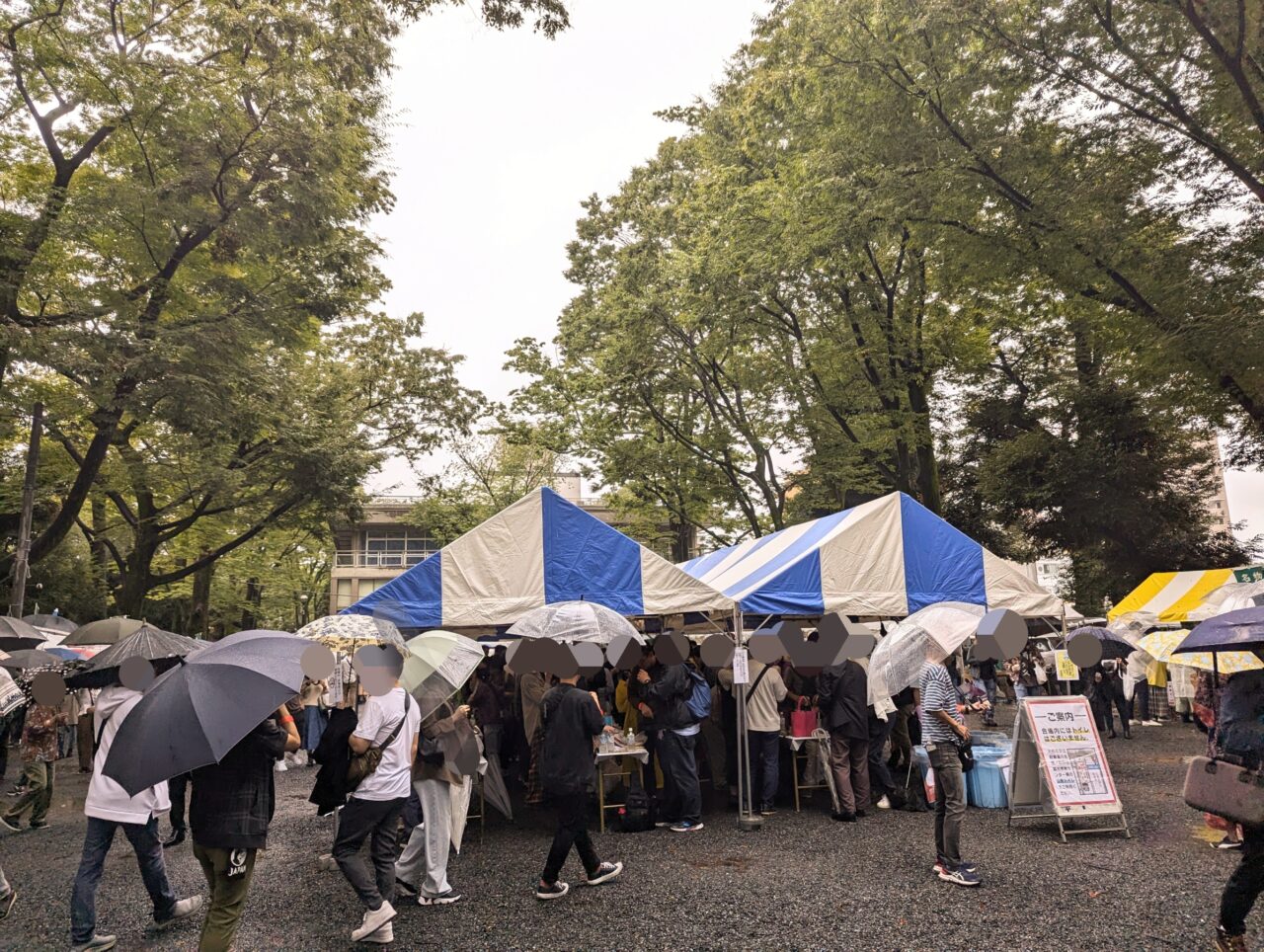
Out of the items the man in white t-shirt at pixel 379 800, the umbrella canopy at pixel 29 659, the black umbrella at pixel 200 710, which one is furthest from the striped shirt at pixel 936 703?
the umbrella canopy at pixel 29 659

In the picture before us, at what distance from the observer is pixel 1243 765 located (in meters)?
4.48

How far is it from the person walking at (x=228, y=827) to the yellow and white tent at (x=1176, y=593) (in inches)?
695

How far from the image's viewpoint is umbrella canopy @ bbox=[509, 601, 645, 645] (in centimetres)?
675

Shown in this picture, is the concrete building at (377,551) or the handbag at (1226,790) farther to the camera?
the concrete building at (377,551)

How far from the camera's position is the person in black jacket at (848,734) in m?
8.38

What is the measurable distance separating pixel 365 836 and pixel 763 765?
16.8ft

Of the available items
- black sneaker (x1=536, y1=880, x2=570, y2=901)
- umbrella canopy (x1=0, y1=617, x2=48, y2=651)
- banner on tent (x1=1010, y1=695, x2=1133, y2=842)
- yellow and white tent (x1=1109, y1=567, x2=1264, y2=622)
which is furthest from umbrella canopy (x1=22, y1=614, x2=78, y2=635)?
yellow and white tent (x1=1109, y1=567, x2=1264, y2=622)

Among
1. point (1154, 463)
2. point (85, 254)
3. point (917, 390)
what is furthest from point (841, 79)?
point (1154, 463)

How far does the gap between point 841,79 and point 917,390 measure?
24.6 ft

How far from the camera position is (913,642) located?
23.5 feet

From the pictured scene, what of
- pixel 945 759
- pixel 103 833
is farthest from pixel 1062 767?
pixel 103 833

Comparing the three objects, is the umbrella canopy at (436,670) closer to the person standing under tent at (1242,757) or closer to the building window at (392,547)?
the person standing under tent at (1242,757)

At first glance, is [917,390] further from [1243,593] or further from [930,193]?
[1243,593]

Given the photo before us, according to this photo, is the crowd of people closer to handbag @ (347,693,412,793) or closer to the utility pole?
handbag @ (347,693,412,793)
